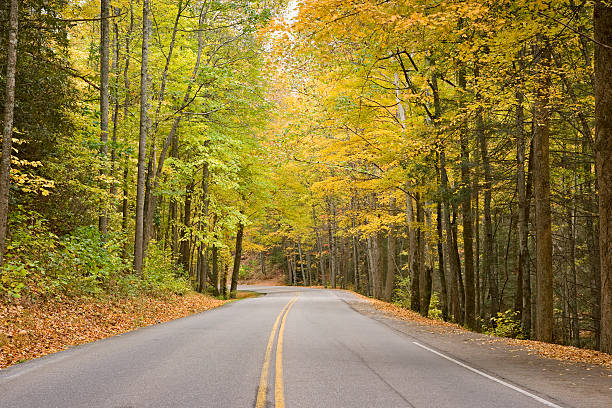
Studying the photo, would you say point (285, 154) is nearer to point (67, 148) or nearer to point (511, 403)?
point (67, 148)

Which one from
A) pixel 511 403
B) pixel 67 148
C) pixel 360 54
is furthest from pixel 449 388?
pixel 67 148

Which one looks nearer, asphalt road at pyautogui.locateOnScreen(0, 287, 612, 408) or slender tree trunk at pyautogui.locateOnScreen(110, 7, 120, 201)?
asphalt road at pyautogui.locateOnScreen(0, 287, 612, 408)

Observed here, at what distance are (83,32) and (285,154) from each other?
41.3 feet

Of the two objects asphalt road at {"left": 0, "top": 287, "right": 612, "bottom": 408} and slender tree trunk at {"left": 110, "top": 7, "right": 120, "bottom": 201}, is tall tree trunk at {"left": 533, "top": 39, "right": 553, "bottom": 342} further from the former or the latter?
slender tree trunk at {"left": 110, "top": 7, "right": 120, "bottom": 201}

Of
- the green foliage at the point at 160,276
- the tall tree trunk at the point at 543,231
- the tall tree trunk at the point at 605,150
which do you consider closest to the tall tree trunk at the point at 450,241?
the tall tree trunk at the point at 543,231

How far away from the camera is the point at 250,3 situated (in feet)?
62.4

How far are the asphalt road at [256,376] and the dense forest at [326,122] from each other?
3775 mm

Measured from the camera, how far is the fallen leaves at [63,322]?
852 centimetres

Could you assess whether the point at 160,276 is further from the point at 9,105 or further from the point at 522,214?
the point at 522,214

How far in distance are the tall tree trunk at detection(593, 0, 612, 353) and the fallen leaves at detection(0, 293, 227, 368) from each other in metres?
11.3

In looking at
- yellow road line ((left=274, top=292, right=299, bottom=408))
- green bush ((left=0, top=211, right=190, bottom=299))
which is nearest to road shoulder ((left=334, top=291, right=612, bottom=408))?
yellow road line ((left=274, top=292, right=299, bottom=408))

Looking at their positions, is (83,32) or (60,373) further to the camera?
(83,32)

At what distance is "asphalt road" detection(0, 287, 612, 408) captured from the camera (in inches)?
211

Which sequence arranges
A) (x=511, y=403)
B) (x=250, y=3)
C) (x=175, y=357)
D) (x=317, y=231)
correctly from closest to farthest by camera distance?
(x=511, y=403) → (x=175, y=357) → (x=250, y=3) → (x=317, y=231)
